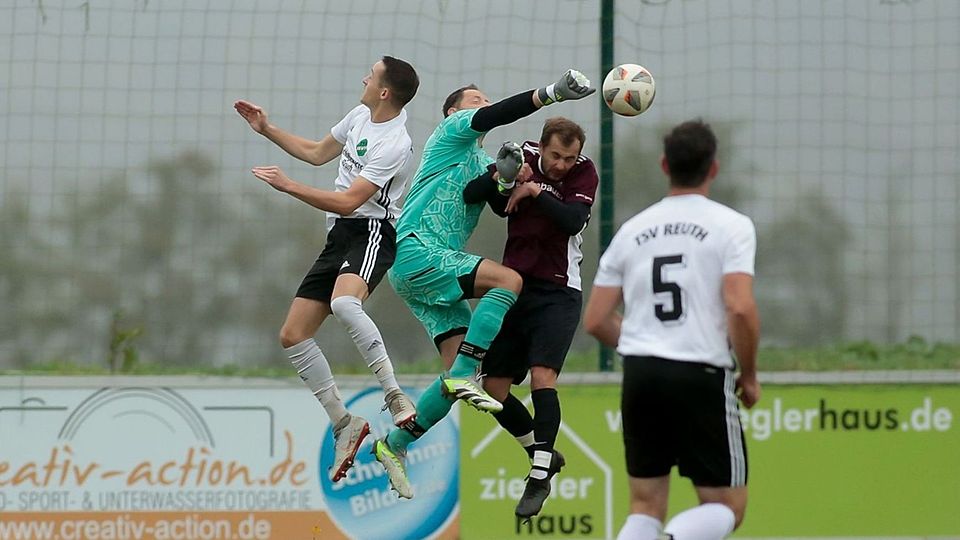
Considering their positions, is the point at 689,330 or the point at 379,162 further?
the point at 379,162

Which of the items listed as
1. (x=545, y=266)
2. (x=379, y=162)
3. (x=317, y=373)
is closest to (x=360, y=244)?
(x=379, y=162)

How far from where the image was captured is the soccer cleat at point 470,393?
7.50 metres

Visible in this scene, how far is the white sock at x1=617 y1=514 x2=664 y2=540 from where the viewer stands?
5980 mm

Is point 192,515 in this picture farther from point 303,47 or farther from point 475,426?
point 303,47

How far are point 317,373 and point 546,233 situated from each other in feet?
5.10

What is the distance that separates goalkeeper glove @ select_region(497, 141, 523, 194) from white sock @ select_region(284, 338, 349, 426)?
157 centimetres

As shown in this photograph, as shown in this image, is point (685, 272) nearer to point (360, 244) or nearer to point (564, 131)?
point (564, 131)

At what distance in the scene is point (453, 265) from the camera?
7.84 meters

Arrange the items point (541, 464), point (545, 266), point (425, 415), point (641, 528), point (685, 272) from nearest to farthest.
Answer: point (685, 272)
point (641, 528)
point (541, 464)
point (545, 266)
point (425, 415)

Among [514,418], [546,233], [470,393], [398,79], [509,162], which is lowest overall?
[514,418]

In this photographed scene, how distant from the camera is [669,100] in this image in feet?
35.8

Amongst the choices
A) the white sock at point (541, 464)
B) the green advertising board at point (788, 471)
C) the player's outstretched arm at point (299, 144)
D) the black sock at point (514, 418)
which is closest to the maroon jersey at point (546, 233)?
the black sock at point (514, 418)

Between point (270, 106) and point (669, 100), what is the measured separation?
9.32 feet

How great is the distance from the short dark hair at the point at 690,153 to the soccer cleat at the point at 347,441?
302cm
